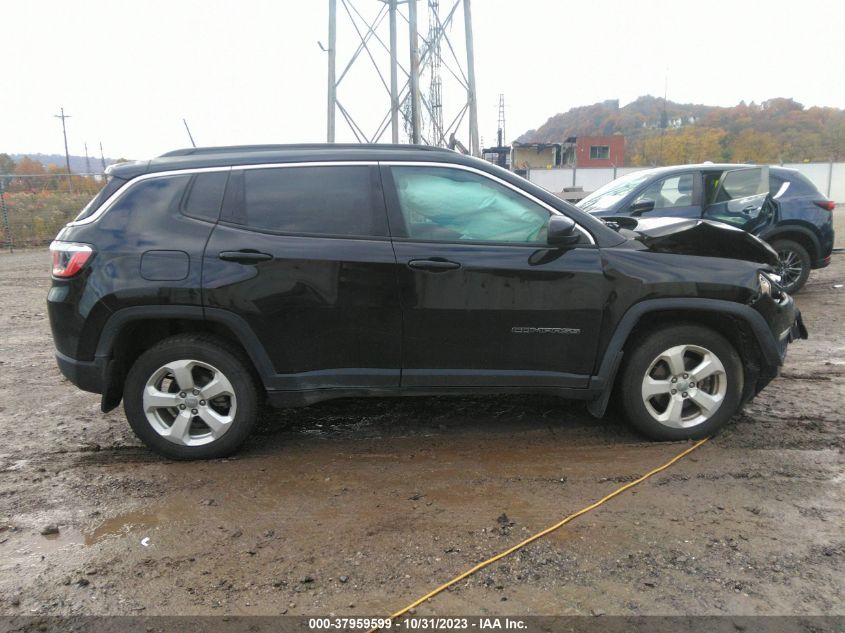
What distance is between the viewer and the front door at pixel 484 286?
353 centimetres

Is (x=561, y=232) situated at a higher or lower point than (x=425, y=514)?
higher

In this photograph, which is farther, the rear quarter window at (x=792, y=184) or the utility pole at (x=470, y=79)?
the utility pole at (x=470, y=79)

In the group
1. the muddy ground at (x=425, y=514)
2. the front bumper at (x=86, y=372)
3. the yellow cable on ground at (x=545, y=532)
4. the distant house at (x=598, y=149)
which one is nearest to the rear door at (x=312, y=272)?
the muddy ground at (x=425, y=514)

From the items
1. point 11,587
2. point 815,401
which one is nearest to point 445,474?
point 11,587

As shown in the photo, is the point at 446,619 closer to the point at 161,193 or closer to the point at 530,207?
the point at 530,207

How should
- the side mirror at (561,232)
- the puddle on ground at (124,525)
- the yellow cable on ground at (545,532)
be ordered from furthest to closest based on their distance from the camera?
the side mirror at (561,232), the puddle on ground at (124,525), the yellow cable on ground at (545,532)

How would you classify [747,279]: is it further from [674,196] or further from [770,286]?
[674,196]

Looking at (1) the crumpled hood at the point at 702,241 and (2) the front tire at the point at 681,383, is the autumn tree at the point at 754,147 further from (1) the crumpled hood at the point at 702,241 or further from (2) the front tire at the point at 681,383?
(2) the front tire at the point at 681,383

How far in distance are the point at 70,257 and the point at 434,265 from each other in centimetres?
211

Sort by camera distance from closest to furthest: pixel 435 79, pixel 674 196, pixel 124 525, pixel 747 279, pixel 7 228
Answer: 1. pixel 124 525
2. pixel 747 279
3. pixel 674 196
4. pixel 7 228
5. pixel 435 79

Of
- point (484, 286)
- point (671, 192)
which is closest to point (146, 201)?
point (484, 286)

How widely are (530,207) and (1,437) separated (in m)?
3.88

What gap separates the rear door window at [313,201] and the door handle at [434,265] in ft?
0.91

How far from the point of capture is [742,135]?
5422 cm
